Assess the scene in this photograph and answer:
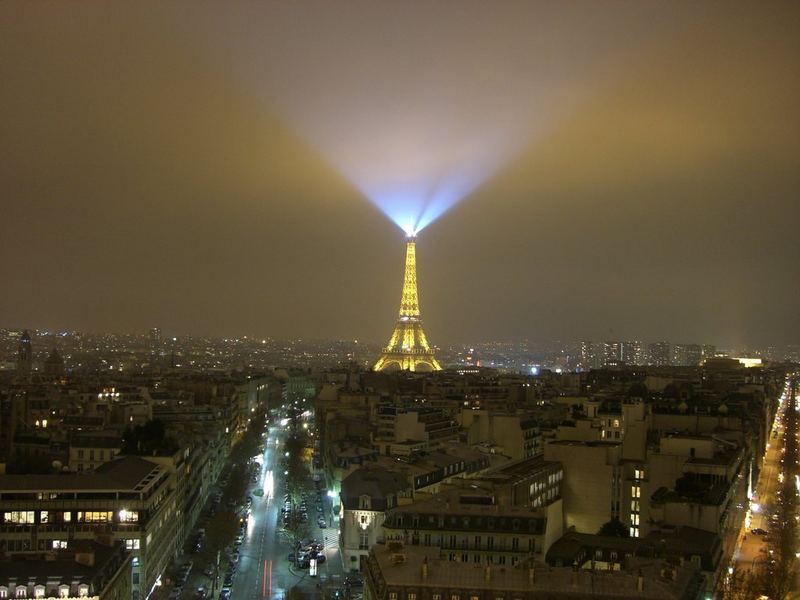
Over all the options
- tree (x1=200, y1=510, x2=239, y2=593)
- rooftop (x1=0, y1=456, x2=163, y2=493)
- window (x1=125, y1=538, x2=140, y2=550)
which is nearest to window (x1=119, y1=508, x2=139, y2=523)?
window (x1=125, y1=538, x2=140, y2=550)

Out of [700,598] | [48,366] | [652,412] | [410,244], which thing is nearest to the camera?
[700,598]

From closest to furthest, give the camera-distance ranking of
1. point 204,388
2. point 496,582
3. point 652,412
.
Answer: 1. point 496,582
2. point 652,412
3. point 204,388

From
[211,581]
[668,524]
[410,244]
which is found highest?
[410,244]

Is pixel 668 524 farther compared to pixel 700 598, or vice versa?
pixel 668 524

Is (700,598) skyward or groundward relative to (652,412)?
groundward

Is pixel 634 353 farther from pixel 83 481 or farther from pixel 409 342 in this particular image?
pixel 83 481

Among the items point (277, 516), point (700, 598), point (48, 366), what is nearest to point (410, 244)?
point (48, 366)

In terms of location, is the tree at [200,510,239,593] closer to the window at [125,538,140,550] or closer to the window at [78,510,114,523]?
the window at [125,538,140,550]

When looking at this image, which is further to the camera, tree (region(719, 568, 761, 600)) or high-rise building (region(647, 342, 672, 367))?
high-rise building (region(647, 342, 672, 367))

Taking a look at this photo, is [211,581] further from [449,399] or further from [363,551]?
[449,399]
